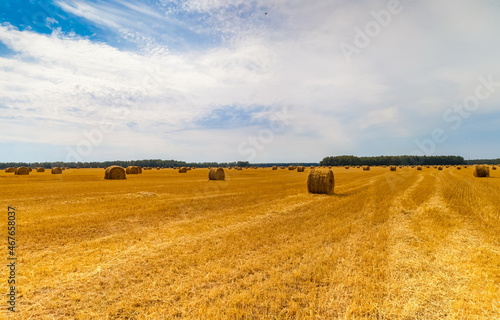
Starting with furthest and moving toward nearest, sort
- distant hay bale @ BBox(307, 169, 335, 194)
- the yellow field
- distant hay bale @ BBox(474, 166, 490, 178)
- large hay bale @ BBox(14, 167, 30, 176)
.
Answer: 1. large hay bale @ BBox(14, 167, 30, 176)
2. distant hay bale @ BBox(474, 166, 490, 178)
3. distant hay bale @ BBox(307, 169, 335, 194)
4. the yellow field

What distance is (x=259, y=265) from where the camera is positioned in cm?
665

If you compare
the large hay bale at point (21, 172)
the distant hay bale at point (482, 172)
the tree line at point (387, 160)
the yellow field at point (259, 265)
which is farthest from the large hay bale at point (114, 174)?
the tree line at point (387, 160)

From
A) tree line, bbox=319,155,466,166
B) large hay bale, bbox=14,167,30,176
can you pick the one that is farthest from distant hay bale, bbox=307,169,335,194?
tree line, bbox=319,155,466,166

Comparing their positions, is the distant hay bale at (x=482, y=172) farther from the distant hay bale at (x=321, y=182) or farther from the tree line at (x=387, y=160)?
the tree line at (x=387, y=160)

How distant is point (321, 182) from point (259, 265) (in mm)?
14340

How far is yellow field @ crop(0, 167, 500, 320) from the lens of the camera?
4.78 metres

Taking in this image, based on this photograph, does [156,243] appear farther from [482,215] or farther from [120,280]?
[482,215]

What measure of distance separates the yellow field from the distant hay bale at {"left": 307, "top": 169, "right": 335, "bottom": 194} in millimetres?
6963

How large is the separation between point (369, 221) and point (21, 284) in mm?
11417

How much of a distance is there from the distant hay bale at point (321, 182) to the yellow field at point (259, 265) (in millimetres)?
6963

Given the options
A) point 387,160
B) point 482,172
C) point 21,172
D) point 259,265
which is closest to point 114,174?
point 21,172

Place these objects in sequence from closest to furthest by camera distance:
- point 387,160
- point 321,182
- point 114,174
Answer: point 321,182
point 114,174
point 387,160

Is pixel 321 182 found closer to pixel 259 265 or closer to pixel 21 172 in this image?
pixel 259 265

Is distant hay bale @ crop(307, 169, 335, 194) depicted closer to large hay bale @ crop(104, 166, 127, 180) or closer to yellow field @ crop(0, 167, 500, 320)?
yellow field @ crop(0, 167, 500, 320)
